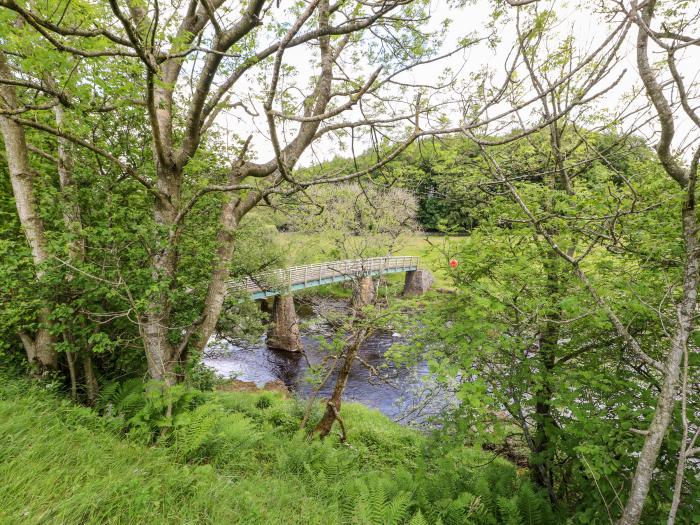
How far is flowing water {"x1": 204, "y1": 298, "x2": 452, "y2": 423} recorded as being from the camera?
1048cm

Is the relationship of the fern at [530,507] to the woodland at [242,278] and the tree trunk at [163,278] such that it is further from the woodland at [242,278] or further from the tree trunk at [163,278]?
the tree trunk at [163,278]

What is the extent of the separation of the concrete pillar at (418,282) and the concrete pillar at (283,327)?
35.9 feet

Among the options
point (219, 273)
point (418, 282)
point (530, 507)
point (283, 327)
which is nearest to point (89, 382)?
point (219, 273)

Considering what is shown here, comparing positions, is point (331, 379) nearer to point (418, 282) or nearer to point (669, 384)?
point (669, 384)

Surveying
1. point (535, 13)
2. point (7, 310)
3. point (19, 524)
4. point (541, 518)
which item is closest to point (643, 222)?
point (535, 13)

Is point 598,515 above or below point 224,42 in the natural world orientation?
below

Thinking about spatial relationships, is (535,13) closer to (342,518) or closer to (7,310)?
(342,518)

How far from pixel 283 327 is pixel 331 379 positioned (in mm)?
4299

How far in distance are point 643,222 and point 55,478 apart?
5.47 metres

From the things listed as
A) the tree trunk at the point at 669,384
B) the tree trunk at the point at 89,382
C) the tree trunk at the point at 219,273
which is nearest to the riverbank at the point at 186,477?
the tree trunk at the point at 89,382

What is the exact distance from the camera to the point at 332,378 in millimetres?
12352

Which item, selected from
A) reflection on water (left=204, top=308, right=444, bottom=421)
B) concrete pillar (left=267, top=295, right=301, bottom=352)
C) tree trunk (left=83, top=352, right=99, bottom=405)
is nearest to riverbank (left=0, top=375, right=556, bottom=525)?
tree trunk (left=83, top=352, right=99, bottom=405)

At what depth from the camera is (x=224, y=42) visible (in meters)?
3.21

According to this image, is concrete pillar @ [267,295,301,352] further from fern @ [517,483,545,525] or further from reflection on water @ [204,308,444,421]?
fern @ [517,483,545,525]
